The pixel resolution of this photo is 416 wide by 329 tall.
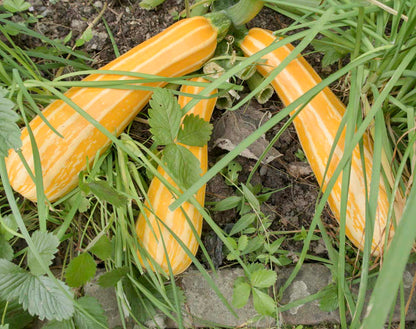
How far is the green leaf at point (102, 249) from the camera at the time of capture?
1061mm

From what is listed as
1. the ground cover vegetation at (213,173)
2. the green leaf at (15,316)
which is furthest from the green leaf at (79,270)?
the green leaf at (15,316)

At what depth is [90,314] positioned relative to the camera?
3.46 ft

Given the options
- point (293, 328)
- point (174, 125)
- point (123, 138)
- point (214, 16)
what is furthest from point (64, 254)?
point (214, 16)

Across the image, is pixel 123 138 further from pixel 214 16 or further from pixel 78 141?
pixel 214 16

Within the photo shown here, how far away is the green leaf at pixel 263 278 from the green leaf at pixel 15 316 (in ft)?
2.10

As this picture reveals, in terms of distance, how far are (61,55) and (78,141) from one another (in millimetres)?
421

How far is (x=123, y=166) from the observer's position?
1152mm

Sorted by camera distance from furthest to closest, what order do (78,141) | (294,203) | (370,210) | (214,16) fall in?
(294,203) < (214,16) < (78,141) < (370,210)

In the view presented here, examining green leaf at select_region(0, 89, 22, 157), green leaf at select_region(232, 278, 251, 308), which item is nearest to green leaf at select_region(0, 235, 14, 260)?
green leaf at select_region(0, 89, 22, 157)

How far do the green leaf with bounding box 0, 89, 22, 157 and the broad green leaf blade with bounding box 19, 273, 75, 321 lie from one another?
34cm

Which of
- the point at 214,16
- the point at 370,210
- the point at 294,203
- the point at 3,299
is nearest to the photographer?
the point at 370,210

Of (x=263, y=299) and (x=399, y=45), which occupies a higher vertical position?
(x=399, y=45)

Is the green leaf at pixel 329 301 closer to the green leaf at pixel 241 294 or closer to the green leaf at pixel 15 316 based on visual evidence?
the green leaf at pixel 241 294

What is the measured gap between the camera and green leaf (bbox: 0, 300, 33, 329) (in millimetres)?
1089
